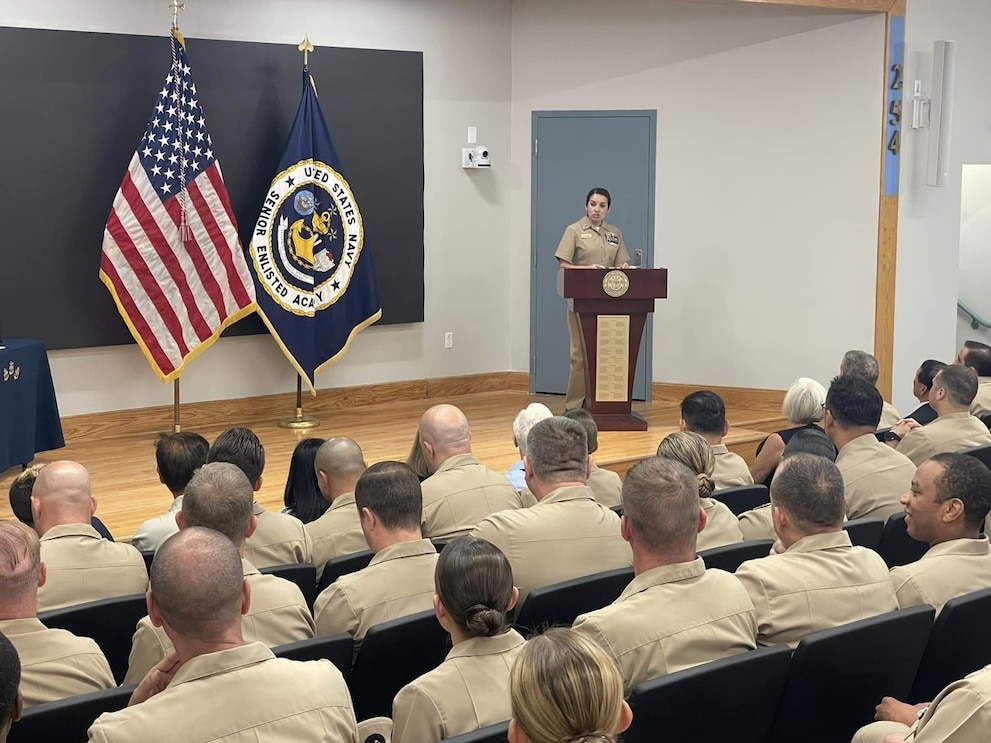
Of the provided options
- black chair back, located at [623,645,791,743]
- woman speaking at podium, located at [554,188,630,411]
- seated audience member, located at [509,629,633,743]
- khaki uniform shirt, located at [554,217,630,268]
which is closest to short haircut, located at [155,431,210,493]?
black chair back, located at [623,645,791,743]

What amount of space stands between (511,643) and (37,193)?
567cm

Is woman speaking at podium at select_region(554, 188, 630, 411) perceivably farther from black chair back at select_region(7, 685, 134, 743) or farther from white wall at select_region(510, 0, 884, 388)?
black chair back at select_region(7, 685, 134, 743)

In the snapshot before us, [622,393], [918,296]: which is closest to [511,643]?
[622,393]

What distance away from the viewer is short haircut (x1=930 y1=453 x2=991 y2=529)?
3.37 metres

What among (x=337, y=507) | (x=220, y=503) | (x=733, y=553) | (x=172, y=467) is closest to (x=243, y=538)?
(x=220, y=503)

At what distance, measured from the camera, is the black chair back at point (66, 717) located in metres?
2.32

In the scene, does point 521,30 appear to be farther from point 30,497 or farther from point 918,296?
point 30,497

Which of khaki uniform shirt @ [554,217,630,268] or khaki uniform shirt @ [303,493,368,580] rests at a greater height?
khaki uniform shirt @ [554,217,630,268]

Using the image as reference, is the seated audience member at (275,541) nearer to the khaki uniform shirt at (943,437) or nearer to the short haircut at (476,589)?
the short haircut at (476,589)

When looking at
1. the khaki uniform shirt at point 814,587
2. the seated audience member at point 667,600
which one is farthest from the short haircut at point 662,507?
the khaki uniform shirt at point 814,587

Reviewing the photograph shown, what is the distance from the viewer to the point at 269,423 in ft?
26.6

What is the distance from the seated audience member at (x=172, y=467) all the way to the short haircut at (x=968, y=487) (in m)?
2.29

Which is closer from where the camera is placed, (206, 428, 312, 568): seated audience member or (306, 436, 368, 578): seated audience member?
(206, 428, 312, 568): seated audience member

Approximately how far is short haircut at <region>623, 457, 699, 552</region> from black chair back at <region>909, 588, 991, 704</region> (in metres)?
0.71
